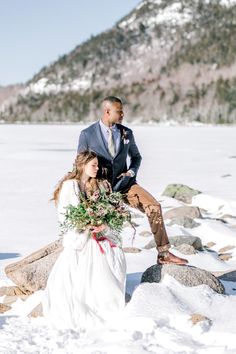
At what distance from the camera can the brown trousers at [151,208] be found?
21.1ft

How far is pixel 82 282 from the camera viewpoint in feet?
19.4

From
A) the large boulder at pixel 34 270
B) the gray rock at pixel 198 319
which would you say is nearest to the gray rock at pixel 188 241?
the large boulder at pixel 34 270

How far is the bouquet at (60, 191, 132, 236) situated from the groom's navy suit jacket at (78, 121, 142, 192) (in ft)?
0.94

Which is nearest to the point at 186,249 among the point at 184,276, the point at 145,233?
the point at 145,233

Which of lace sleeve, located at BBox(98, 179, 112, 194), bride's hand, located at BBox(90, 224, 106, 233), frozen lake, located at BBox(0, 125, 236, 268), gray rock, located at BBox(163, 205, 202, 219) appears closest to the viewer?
bride's hand, located at BBox(90, 224, 106, 233)

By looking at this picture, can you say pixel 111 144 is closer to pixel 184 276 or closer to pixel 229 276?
pixel 184 276

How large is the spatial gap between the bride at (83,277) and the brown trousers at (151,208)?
1.88ft

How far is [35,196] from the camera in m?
16.1

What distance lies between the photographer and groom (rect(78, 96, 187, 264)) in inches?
247

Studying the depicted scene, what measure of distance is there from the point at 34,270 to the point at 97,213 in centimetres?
149

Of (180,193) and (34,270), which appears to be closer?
(34,270)

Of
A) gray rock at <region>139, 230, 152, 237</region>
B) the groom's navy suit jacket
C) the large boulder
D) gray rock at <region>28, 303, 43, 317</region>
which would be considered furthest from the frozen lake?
the groom's navy suit jacket

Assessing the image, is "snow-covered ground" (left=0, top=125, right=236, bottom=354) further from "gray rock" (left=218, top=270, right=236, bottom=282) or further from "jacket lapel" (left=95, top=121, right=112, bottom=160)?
"jacket lapel" (left=95, top=121, right=112, bottom=160)

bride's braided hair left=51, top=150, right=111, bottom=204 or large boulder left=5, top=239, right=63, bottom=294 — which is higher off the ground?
bride's braided hair left=51, top=150, right=111, bottom=204
